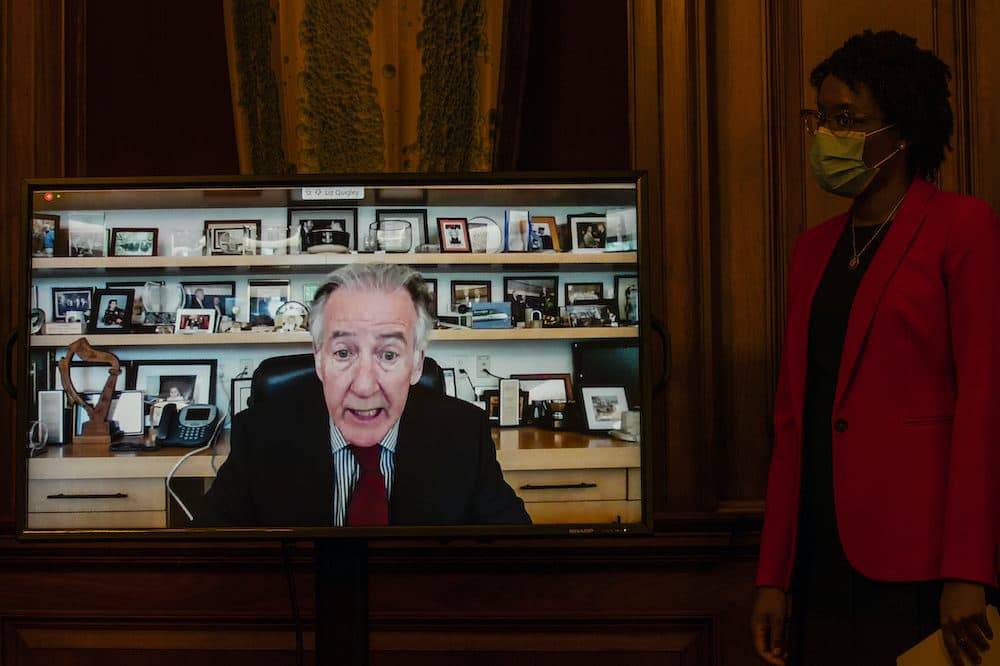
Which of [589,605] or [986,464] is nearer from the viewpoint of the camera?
[986,464]

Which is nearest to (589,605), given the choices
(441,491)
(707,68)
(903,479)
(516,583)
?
(516,583)

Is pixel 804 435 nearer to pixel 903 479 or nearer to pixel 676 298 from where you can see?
pixel 903 479

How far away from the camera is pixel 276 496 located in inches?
60.9

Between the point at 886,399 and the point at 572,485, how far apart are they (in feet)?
1.93

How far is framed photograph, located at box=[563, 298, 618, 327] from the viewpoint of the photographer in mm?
1591

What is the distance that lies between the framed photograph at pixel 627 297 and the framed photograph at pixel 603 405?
140 millimetres

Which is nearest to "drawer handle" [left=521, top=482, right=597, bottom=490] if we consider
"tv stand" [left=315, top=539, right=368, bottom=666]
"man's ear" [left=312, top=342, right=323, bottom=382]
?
"tv stand" [left=315, top=539, right=368, bottom=666]

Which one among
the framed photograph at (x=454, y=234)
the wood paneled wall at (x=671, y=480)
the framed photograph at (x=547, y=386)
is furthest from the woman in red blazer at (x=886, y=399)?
the framed photograph at (x=454, y=234)

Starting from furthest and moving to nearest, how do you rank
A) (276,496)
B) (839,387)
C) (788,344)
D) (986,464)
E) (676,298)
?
1. (676,298)
2. (276,496)
3. (788,344)
4. (839,387)
5. (986,464)

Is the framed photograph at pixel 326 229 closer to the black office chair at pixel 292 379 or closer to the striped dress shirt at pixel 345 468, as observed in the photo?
the black office chair at pixel 292 379

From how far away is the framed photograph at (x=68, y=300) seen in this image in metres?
1.57

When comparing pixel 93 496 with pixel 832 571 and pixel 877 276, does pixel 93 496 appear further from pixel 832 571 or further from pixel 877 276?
pixel 877 276

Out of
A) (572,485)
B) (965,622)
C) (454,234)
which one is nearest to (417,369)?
(454,234)

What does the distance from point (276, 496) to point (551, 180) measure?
31.8 inches
